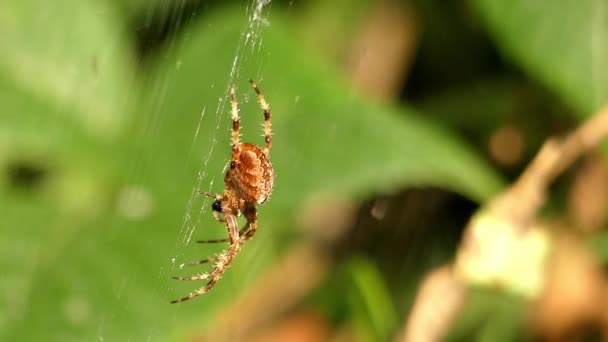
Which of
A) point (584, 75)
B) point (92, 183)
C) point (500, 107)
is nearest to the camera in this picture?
point (584, 75)

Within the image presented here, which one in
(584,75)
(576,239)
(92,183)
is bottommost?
(92,183)

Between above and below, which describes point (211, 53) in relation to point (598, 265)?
above

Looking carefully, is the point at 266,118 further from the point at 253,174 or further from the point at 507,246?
the point at 507,246

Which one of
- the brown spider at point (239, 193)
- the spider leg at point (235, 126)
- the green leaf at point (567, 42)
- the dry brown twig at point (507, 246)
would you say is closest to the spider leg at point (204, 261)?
the brown spider at point (239, 193)

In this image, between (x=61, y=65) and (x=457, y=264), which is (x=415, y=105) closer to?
(x=457, y=264)

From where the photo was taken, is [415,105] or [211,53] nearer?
[211,53]

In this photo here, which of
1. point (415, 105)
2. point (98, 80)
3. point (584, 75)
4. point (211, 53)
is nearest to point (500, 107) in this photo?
point (415, 105)
